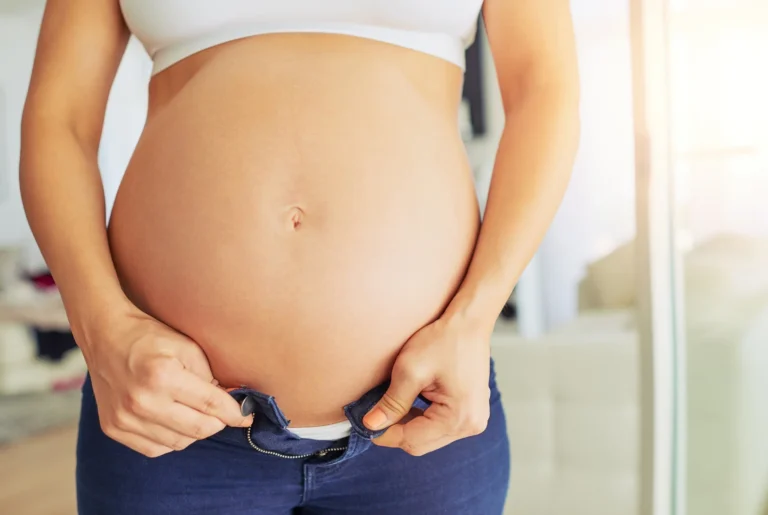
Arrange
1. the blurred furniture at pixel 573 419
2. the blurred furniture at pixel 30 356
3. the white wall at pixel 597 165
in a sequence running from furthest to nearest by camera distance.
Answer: the blurred furniture at pixel 30 356
the white wall at pixel 597 165
the blurred furniture at pixel 573 419

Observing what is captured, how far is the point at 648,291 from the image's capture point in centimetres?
102

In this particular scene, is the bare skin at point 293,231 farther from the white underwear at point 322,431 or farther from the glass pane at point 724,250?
the glass pane at point 724,250

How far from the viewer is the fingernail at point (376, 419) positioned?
509 millimetres

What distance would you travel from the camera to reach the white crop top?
60cm

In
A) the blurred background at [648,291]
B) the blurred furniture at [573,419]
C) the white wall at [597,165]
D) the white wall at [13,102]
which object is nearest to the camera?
the blurred background at [648,291]

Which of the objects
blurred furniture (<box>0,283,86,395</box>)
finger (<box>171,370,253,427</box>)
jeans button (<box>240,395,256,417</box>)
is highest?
finger (<box>171,370,253,427</box>)

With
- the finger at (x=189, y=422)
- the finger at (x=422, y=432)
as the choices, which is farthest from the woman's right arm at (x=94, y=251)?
the finger at (x=422, y=432)

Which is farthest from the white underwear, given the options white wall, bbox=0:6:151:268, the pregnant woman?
white wall, bbox=0:6:151:268

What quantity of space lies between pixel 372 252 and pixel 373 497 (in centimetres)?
22

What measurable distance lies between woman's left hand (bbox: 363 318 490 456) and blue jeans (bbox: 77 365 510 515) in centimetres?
4

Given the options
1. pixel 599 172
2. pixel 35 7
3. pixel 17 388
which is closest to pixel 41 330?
pixel 17 388

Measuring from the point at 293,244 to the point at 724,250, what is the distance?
86 centimetres

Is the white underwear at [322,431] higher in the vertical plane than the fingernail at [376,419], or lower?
lower

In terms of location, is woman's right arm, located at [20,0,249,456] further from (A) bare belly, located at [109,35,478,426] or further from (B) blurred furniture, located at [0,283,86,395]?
(B) blurred furniture, located at [0,283,86,395]
